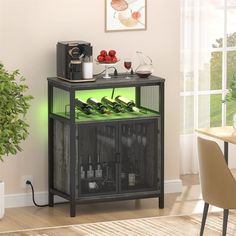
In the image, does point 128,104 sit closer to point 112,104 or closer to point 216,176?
point 112,104

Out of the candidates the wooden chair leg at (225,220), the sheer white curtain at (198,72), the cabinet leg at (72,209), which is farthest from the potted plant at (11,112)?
the sheer white curtain at (198,72)

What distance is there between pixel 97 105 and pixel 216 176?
5.02ft

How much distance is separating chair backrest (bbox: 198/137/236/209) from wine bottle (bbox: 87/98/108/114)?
4.16ft

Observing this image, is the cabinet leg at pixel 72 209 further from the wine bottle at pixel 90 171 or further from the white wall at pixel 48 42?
the white wall at pixel 48 42

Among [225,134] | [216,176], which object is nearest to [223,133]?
[225,134]

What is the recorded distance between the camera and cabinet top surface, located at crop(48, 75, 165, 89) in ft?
24.0

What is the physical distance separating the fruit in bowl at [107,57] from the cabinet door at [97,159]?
52 cm

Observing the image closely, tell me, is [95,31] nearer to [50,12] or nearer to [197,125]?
[50,12]

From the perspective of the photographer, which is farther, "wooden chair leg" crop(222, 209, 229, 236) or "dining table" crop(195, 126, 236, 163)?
"dining table" crop(195, 126, 236, 163)

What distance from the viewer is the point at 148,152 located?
7.64 m

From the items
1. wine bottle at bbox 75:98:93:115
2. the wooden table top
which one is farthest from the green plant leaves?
the wooden table top

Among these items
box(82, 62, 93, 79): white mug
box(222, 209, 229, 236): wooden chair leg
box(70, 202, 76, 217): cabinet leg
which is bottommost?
box(70, 202, 76, 217): cabinet leg

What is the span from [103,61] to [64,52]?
0.36 metres

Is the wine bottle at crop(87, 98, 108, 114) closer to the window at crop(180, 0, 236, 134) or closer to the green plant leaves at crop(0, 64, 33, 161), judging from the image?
the green plant leaves at crop(0, 64, 33, 161)
